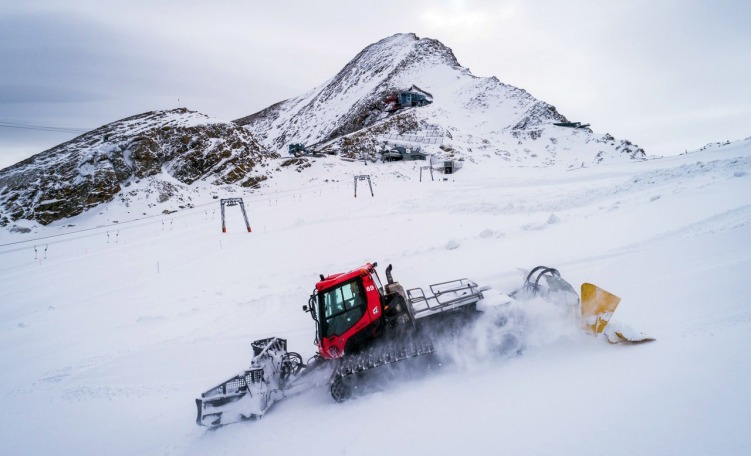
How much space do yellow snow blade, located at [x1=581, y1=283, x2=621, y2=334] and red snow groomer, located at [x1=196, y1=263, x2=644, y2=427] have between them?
15 mm

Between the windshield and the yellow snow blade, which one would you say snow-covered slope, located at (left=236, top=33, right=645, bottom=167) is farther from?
the yellow snow blade

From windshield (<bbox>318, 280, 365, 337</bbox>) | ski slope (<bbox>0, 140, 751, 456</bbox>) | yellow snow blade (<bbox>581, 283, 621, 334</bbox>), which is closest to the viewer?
ski slope (<bbox>0, 140, 751, 456</bbox>)

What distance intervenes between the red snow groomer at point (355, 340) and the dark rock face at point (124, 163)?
120 ft

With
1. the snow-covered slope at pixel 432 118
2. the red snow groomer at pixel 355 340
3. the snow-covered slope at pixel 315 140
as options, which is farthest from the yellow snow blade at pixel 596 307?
the snow-covered slope at pixel 432 118

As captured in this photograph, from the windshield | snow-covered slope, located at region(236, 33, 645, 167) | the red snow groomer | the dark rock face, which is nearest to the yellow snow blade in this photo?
the red snow groomer

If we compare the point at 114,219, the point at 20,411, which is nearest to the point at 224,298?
the point at 20,411

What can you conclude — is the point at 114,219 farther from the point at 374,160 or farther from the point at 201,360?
the point at 374,160

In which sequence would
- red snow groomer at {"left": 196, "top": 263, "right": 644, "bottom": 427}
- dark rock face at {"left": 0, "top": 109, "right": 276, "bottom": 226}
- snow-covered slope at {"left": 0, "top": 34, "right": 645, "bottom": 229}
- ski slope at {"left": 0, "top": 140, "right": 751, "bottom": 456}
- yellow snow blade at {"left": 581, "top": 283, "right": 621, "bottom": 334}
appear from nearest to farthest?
ski slope at {"left": 0, "top": 140, "right": 751, "bottom": 456}
yellow snow blade at {"left": 581, "top": 283, "right": 621, "bottom": 334}
red snow groomer at {"left": 196, "top": 263, "right": 644, "bottom": 427}
dark rock face at {"left": 0, "top": 109, "right": 276, "bottom": 226}
snow-covered slope at {"left": 0, "top": 34, "right": 645, "bottom": 229}

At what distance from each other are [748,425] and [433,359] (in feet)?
13.4

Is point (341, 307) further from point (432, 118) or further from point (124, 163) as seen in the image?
point (432, 118)

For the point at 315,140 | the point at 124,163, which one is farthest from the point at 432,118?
the point at 124,163

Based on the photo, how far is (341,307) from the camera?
6273mm

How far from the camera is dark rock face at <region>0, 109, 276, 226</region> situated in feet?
105

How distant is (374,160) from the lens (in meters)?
54.8
